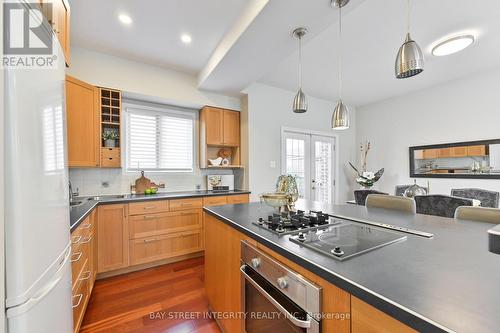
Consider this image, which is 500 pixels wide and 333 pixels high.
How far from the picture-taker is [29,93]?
0.76 meters

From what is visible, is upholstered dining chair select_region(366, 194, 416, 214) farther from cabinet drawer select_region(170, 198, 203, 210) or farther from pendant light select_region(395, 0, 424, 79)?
cabinet drawer select_region(170, 198, 203, 210)

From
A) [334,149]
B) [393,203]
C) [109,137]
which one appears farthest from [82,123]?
[334,149]

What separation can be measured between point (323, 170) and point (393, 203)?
2.80 meters

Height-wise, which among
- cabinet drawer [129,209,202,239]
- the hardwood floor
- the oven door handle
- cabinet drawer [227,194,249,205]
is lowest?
the hardwood floor

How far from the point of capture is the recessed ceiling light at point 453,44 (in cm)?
232

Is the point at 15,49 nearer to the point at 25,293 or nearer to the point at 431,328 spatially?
the point at 25,293

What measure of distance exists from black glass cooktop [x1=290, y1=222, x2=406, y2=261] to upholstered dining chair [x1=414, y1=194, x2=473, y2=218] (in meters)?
1.56

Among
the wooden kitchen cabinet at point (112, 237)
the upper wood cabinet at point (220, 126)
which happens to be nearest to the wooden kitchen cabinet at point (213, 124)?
the upper wood cabinet at point (220, 126)

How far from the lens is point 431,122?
385cm

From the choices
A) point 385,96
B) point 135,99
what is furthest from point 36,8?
point 385,96

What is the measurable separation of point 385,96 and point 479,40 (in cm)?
191

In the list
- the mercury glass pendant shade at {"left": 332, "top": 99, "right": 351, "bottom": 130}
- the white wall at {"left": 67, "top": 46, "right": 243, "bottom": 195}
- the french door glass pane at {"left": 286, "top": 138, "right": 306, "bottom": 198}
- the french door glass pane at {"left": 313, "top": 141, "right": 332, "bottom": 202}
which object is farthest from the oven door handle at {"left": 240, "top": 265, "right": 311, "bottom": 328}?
the french door glass pane at {"left": 313, "top": 141, "right": 332, "bottom": 202}

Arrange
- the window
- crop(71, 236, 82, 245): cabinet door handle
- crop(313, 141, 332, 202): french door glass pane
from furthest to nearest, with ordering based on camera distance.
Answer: crop(313, 141, 332, 202): french door glass pane
the window
crop(71, 236, 82, 245): cabinet door handle

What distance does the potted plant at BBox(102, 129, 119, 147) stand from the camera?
2.66m
